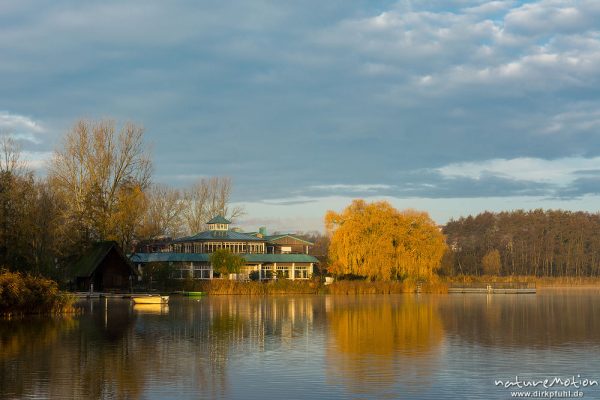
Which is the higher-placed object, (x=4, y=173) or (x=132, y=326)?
(x=4, y=173)

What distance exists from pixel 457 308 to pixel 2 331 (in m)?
28.4

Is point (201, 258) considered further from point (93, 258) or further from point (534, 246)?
point (534, 246)

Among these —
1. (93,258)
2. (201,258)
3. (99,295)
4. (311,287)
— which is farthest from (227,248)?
(99,295)

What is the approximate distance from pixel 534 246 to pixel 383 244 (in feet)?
161

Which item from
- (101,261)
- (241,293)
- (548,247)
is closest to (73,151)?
(101,261)

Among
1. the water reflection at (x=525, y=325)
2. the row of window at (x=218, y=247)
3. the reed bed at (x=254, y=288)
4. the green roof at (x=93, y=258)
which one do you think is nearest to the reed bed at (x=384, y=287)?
the reed bed at (x=254, y=288)

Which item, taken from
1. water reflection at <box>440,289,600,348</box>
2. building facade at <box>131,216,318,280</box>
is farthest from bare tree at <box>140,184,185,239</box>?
water reflection at <box>440,289,600,348</box>

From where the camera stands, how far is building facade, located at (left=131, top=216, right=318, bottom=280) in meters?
79.8

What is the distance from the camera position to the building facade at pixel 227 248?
7981cm

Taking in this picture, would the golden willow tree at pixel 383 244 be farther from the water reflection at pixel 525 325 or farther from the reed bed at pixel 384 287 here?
the water reflection at pixel 525 325

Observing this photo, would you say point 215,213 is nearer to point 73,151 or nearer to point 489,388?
point 73,151

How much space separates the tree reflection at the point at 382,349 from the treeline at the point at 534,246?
6610 cm

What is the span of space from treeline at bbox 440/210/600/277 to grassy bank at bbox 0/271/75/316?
71.4m

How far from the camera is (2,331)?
2980cm
